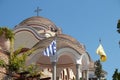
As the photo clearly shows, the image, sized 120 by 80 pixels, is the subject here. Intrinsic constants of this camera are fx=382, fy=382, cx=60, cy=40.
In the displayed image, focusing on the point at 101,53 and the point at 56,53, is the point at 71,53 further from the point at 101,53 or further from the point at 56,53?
the point at 101,53

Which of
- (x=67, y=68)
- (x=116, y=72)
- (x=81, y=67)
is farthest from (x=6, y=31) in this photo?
(x=67, y=68)

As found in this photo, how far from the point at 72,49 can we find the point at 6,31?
9118mm

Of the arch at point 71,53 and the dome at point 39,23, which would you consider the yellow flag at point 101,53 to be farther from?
the dome at point 39,23

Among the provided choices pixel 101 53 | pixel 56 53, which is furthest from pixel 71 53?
pixel 101 53

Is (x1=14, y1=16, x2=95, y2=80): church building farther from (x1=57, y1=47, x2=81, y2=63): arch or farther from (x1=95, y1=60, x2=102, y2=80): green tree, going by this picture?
(x1=95, y1=60, x2=102, y2=80): green tree

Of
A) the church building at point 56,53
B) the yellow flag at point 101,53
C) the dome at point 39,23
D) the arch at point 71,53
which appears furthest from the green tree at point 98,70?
the arch at point 71,53

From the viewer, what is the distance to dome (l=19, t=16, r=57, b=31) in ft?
123

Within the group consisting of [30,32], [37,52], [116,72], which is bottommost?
[116,72]

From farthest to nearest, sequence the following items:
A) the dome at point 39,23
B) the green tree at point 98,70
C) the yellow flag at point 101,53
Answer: the dome at point 39,23, the green tree at point 98,70, the yellow flag at point 101,53

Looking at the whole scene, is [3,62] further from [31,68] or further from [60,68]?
[60,68]

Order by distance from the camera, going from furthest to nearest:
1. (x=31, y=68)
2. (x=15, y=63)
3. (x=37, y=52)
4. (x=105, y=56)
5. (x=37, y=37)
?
1. (x=37, y=37)
2. (x=105, y=56)
3. (x=37, y=52)
4. (x=31, y=68)
5. (x=15, y=63)

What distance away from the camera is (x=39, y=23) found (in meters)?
37.8

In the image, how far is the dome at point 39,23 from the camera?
3759 cm

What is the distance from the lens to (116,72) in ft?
60.7
